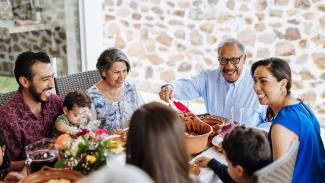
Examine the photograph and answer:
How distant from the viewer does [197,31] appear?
187 inches

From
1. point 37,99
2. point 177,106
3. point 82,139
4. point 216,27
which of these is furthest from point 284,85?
point 216,27

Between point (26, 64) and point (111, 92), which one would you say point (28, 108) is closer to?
point (26, 64)

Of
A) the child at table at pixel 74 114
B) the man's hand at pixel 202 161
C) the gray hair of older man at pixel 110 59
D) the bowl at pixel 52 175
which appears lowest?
the man's hand at pixel 202 161

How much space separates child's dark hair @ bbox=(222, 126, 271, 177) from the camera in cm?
158

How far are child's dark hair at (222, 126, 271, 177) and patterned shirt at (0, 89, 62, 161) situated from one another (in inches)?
45.1

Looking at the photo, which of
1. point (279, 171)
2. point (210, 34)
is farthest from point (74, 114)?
point (210, 34)

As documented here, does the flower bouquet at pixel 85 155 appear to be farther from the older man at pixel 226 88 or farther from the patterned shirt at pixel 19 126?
the older man at pixel 226 88

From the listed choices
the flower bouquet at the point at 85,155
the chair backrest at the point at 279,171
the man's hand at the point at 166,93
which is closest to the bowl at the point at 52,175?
the flower bouquet at the point at 85,155

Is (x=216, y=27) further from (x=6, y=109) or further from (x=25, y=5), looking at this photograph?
(x=6, y=109)

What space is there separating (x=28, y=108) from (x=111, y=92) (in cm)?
62

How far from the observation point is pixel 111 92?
2.68m

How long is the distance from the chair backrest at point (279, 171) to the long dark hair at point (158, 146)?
26 cm

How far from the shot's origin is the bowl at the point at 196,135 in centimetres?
196

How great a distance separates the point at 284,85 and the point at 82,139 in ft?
3.44
